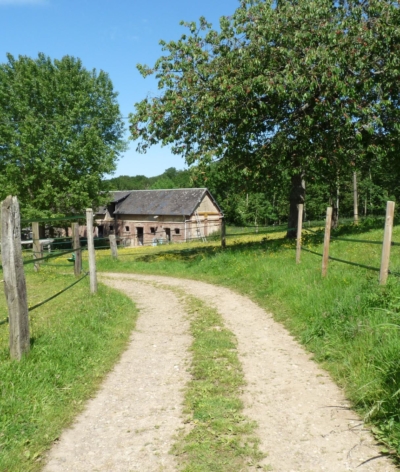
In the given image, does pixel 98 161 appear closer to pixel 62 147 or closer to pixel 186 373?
pixel 62 147

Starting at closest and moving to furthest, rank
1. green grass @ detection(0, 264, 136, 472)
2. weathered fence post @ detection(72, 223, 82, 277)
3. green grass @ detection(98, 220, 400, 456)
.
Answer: green grass @ detection(0, 264, 136, 472)
green grass @ detection(98, 220, 400, 456)
weathered fence post @ detection(72, 223, 82, 277)

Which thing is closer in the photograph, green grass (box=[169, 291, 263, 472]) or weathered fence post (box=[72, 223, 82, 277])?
green grass (box=[169, 291, 263, 472])

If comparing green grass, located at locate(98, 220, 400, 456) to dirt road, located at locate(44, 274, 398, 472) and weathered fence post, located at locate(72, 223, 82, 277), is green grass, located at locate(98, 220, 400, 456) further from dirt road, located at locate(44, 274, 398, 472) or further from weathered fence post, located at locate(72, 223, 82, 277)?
weathered fence post, located at locate(72, 223, 82, 277)

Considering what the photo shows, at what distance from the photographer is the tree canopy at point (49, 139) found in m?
28.9

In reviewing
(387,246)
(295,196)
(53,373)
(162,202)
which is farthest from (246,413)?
(162,202)

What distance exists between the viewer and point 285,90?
39.6 feet

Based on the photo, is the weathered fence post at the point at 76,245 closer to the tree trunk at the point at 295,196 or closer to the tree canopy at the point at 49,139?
the tree trunk at the point at 295,196

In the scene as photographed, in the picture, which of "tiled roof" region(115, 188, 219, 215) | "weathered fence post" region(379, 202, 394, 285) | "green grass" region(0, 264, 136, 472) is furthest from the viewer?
"tiled roof" region(115, 188, 219, 215)

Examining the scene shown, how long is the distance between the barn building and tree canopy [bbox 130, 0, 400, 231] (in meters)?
23.8

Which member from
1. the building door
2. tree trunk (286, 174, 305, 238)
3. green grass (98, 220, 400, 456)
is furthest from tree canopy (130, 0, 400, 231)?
the building door

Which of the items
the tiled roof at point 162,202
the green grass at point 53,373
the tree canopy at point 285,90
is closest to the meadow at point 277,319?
the green grass at point 53,373

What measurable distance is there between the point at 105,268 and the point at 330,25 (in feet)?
39.4

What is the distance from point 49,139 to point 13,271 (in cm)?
2703

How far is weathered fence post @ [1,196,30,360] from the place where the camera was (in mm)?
4680
